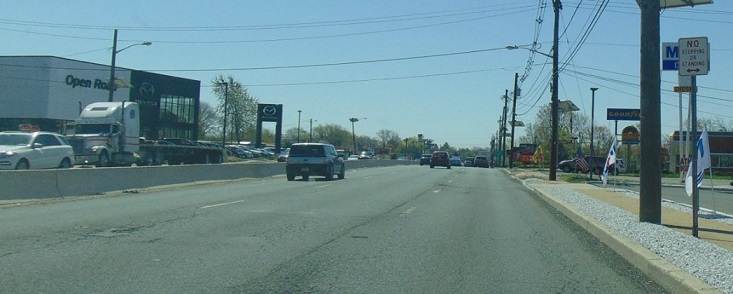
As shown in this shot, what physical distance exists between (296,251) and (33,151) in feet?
61.8

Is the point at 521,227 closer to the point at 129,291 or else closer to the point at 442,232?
the point at 442,232

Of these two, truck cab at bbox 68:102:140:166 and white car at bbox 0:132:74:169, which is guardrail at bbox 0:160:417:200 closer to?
white car at bbox 0:132:74:169

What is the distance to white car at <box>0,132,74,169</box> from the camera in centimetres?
2506

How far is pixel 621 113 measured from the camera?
2980 cm

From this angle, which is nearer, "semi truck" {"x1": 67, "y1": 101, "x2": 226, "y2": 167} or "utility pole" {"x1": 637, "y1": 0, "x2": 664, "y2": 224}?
"utility pole" {"x1": 637, "y1": 0, "x2": 664, "y2": 224}

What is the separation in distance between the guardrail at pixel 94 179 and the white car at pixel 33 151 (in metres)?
3.84

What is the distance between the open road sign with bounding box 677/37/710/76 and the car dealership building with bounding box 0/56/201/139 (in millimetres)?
56223

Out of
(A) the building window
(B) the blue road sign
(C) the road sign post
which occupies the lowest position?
(C) the road sign post

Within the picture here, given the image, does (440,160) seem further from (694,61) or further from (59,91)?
(694,61)

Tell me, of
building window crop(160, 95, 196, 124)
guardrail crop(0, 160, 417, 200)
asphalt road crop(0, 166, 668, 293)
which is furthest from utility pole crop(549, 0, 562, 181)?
building window crop(160, 95, 196, 124)

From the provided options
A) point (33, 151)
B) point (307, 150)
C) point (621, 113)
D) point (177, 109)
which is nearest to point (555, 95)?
point (621, 113)

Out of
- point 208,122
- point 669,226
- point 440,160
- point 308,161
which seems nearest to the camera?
point 669,226

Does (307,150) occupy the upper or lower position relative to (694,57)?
lower

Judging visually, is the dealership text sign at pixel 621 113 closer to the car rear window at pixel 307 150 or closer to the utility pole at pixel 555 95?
the utility pole at pixel 555 95
